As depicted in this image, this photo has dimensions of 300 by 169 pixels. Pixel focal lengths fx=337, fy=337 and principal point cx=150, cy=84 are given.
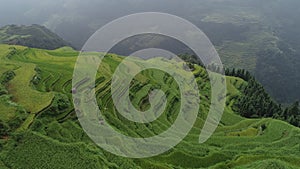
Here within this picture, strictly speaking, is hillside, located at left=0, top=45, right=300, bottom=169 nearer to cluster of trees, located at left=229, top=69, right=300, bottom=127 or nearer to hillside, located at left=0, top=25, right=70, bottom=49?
cluster of trees, located at left=229, top=69, right=300, bottom=127

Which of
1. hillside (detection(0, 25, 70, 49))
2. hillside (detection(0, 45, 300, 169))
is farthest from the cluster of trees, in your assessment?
hillside (detection(0, 25, 70, 49))

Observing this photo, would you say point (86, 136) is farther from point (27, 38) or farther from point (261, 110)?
point (27, 38)

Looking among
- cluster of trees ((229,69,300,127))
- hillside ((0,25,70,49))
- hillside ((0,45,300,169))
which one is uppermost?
hillside ((0,45,300,169))

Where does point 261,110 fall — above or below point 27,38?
above

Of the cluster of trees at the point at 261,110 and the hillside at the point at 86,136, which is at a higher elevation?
the hillside at the point at 86,136

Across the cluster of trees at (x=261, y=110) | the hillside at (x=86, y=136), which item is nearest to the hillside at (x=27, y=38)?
the hillside at (x=86, y=136)

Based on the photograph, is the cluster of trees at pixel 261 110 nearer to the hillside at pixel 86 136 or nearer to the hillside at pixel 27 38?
the hillside at pixel 86 136

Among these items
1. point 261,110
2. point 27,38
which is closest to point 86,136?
point 261,110

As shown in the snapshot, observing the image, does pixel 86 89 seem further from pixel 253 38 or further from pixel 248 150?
pixel 253 38

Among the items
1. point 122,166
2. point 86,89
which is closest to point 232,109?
point 86,89
